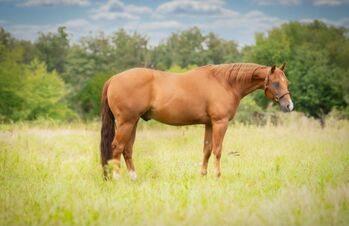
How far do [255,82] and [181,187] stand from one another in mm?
2811

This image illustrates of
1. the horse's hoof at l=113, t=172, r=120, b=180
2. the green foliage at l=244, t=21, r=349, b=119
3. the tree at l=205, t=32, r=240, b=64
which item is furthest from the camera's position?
the tree at l=205, t=32, r=240, b=64

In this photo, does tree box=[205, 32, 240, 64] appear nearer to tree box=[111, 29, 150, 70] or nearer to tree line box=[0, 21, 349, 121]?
tree line box=[0, 21, 349, 121]

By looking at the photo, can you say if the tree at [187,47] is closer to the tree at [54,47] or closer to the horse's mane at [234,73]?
the tree at [54,47]

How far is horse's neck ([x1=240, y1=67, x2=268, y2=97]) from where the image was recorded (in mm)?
8438

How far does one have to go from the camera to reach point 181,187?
22.8 ft

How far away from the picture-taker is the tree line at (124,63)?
121 feet

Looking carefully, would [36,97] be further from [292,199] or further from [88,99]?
[292,199]

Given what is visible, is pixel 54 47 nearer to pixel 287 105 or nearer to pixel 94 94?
pixel 94 94

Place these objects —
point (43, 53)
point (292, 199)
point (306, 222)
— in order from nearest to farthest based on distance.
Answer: point (306, 222)
point (292, 199)
point (43, 53)

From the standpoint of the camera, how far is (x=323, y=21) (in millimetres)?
48312

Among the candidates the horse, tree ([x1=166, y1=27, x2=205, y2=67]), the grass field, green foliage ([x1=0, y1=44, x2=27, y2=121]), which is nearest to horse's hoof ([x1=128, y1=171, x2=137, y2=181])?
the horse

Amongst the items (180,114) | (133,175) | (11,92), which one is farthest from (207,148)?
(11,92)

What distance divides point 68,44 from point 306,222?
201 ft

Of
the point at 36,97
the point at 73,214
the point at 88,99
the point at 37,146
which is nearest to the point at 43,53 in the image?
the point at 36,97
